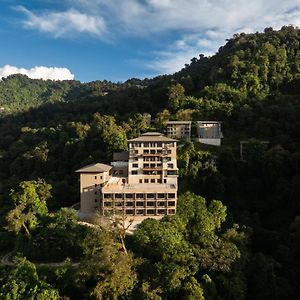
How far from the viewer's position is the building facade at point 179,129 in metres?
54.1

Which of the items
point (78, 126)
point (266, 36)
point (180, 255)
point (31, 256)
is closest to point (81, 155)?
point (78, 126)

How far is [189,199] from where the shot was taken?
3575 cm

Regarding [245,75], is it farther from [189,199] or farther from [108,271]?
[108,271]

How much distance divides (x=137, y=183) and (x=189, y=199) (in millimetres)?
6931

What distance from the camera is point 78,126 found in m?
62.5

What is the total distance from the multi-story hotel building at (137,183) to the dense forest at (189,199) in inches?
88.8

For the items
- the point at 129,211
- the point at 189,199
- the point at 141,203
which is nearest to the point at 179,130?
the point at 189,199

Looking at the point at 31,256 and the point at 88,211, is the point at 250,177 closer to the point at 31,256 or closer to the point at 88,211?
the point at 88,211

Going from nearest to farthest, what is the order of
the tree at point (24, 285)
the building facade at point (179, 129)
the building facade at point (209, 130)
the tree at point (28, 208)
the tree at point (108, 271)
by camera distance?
the tree at point (24, 285)
the tree at point (108, 271)
the tree at point (28, 208)
the building facade at point (209, 130)
the building facade at point (179, 129)

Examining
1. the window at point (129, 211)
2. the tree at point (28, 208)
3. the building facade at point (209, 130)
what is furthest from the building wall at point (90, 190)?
the building facade at point (209, 130)

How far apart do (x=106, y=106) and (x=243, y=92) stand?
30.0 meters

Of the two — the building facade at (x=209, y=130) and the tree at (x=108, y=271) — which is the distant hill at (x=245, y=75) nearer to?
the building facade at (x=209, y=130)

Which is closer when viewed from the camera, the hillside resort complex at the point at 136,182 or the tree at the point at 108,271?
the tree at the point at 108,271

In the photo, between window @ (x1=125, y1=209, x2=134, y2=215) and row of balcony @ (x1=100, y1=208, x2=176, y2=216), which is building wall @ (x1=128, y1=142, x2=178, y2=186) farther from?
window @ (x1=125, y1=209, x2=134, y2=215)
